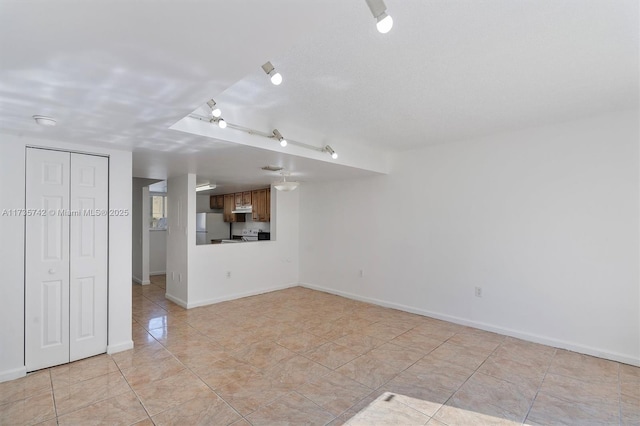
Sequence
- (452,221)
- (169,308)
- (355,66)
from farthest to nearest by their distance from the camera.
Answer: (169,308)
(452,221)
(355,66)

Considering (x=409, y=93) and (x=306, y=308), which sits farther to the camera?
(x=306, y=308)

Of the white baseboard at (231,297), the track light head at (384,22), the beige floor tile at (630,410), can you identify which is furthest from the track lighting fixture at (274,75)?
the white baseboard at (231,297)

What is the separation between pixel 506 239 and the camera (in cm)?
385

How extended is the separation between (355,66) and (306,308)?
12.2 feet

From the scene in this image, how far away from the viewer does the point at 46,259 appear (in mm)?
2932

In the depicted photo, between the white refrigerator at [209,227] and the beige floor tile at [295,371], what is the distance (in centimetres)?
633

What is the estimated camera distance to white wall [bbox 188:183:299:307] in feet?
16.6

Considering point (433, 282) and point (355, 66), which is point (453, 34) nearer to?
point (355, 66)

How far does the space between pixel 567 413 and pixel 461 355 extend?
1.01 m

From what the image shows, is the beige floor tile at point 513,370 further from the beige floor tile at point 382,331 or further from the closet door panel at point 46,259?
the closet door panel at point 46,259

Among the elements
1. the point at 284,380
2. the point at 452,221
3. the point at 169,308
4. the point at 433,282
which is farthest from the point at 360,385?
the point at 169,308

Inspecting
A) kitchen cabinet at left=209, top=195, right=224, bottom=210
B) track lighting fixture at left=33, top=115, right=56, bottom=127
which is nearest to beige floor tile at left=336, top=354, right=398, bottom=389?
track lighting fixture at left=33, top=115, right=56, bottom=127

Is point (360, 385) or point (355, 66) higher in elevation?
point (355, 66)

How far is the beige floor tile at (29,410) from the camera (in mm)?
2174
